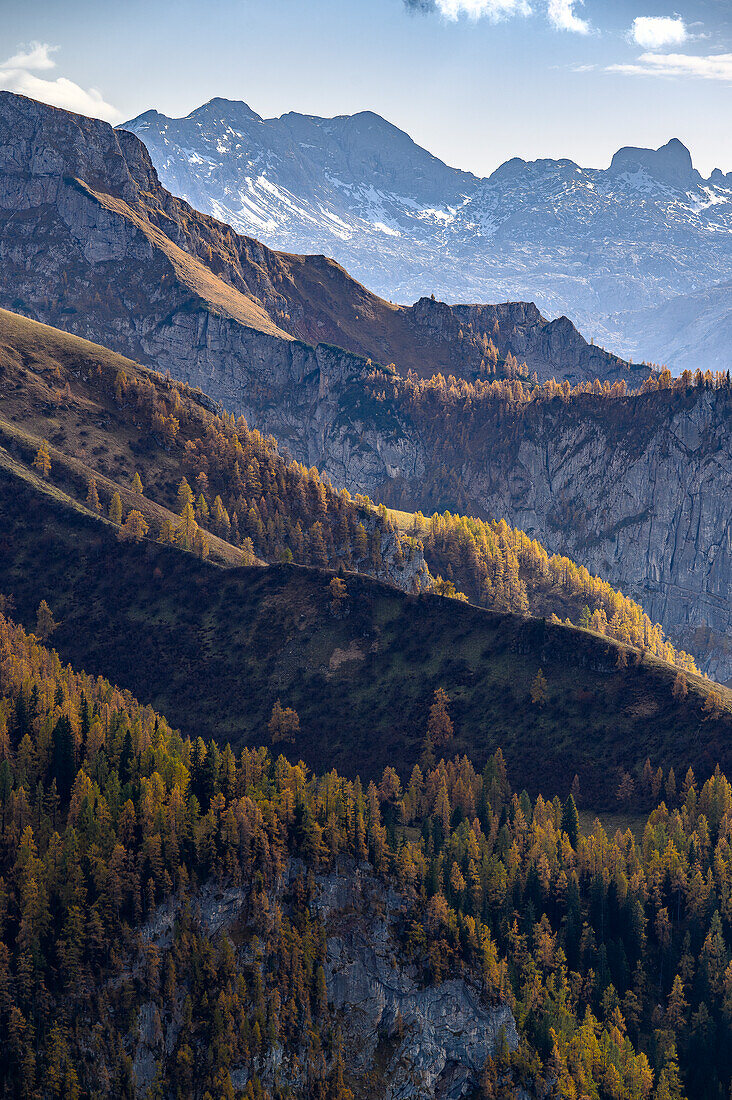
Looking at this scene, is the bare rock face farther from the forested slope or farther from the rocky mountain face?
the forested slope

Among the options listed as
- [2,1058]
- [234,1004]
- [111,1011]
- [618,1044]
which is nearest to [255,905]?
[234,1004]

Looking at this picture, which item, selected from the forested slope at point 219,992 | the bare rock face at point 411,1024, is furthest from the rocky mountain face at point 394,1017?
the forested slope at point 219,992

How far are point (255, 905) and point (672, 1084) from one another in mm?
71675

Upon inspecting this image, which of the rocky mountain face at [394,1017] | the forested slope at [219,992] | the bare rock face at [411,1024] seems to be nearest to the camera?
the forested slope at [219,992]

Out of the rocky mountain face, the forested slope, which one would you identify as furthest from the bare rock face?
the forested slope

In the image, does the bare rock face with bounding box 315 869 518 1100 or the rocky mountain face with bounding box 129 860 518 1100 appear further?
the bare rock face with bounding box 315 869 518 1100

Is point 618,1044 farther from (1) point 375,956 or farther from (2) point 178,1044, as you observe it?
(2) point 178,1044

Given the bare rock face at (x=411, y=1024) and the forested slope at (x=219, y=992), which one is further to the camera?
the bare rock face at (x=411, y=1024)

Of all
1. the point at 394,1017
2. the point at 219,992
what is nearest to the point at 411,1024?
the point at 394,1017

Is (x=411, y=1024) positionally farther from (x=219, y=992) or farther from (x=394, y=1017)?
(x=219, y=992)

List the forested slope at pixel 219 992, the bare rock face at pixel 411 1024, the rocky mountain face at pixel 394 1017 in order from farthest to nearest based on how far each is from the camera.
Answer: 1. the bare rock face at pixel 411 1024
2. the rocky mountain face at pixel 394 1017
3. the forested slope at pixel 219 992

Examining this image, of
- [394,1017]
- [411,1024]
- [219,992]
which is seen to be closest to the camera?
[219,992]

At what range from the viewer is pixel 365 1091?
188 m

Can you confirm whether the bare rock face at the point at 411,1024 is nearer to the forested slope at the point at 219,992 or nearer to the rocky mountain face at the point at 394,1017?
the rocky mountain face at the point at 394,1017
